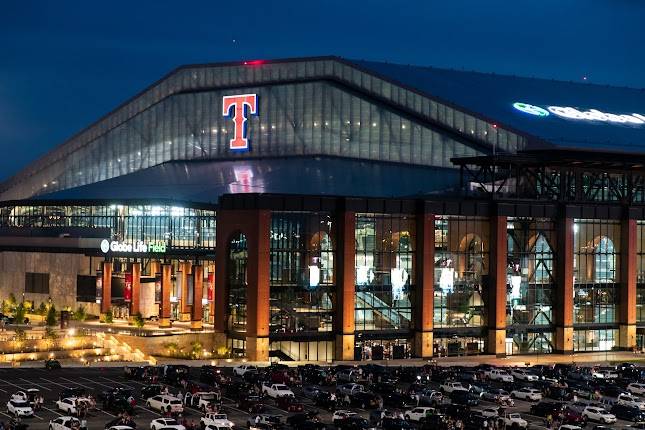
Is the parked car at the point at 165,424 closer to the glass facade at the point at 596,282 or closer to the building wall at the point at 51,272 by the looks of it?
the glass facade at the point at 596,282

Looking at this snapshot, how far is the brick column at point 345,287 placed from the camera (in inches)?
4560

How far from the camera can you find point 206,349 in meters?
117

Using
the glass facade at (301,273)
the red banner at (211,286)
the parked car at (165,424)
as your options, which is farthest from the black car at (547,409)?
the red banner at (211,286)

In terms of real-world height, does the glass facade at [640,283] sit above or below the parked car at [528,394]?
above

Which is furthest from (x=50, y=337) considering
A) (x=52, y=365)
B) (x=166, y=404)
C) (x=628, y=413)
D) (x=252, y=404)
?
(x=628, y=413)

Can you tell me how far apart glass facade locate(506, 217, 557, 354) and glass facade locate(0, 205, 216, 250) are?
99.6 feet

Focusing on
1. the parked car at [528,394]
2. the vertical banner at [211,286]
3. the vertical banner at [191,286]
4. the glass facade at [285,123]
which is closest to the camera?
the parked car at [528,394]

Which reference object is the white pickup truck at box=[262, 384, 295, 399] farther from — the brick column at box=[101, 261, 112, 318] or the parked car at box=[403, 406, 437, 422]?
the brick column at box=[101, 261, 112, 318]

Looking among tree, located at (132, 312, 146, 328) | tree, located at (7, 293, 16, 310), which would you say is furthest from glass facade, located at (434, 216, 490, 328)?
tree, located at (7, 293, 16, 310)

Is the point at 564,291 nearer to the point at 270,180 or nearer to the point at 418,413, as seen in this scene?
the point at 270,180

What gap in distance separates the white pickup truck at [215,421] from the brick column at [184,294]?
54.4 metres

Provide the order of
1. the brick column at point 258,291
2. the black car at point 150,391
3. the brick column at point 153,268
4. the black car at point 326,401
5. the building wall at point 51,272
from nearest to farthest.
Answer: the black car at point 326,401
the black car at point 150,391
the brick column at point 258,291
the brick column at point 153,268
the building wall at point 51,272

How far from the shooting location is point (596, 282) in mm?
130875

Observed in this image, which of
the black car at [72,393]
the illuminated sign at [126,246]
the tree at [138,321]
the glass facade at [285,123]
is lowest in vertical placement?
the black car at [72,393]
